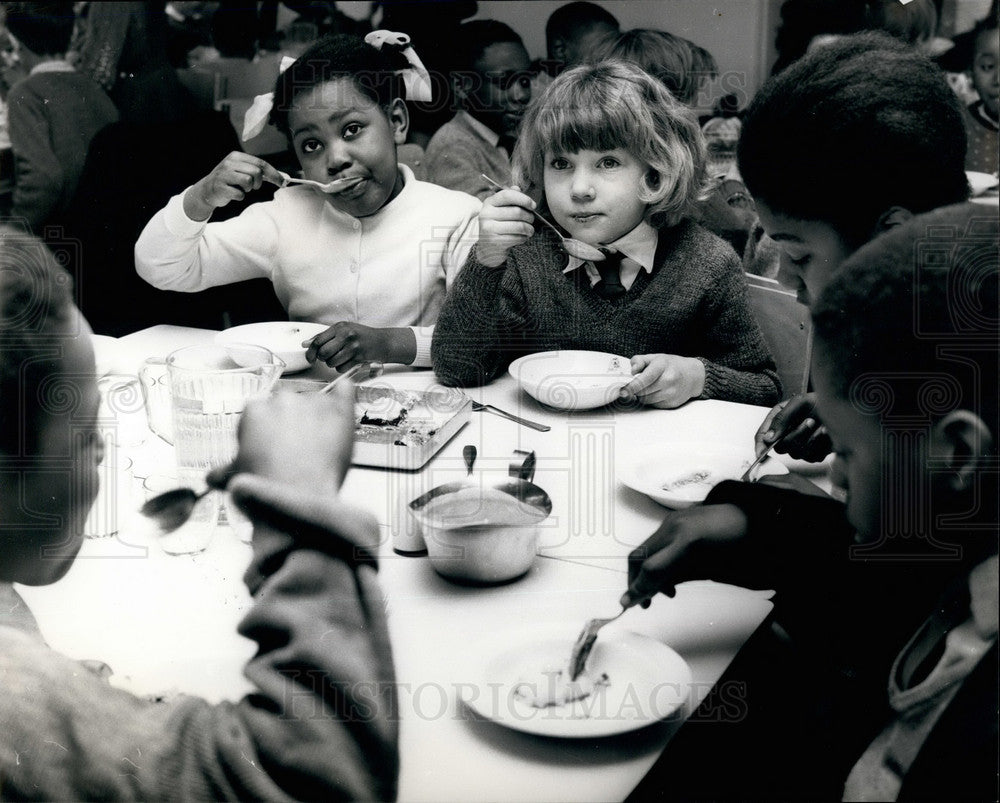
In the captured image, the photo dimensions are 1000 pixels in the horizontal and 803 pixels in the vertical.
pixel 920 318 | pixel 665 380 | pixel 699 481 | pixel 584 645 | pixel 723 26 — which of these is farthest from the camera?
pixel 665 380

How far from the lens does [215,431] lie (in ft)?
2.81

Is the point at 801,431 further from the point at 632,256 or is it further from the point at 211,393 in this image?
the point at 211,393

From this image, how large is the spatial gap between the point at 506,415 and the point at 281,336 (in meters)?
0.27

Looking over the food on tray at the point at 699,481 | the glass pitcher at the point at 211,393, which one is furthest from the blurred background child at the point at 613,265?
the glass pitcher at the point at 211,393

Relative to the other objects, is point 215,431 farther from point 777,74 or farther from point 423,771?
point 777,74

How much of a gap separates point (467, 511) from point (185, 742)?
0.29 meters

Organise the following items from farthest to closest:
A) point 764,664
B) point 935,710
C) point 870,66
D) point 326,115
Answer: point 764,664 < point 326,115 < point 870,66 < point 935,710

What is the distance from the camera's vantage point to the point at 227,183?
2.75 ft

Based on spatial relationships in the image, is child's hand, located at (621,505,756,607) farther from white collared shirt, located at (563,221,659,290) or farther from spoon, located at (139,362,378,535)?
white collared shirt, located at (563,221,659,290)

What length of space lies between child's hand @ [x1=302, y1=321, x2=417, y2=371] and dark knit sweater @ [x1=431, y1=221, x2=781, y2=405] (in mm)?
65

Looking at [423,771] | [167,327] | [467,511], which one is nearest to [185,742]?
[423,771]

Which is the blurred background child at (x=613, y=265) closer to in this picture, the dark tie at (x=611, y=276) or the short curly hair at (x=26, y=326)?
the dark tie at (x=611, y=276)

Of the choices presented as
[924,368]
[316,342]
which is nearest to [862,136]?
[924,368]

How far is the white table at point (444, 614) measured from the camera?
62cm
